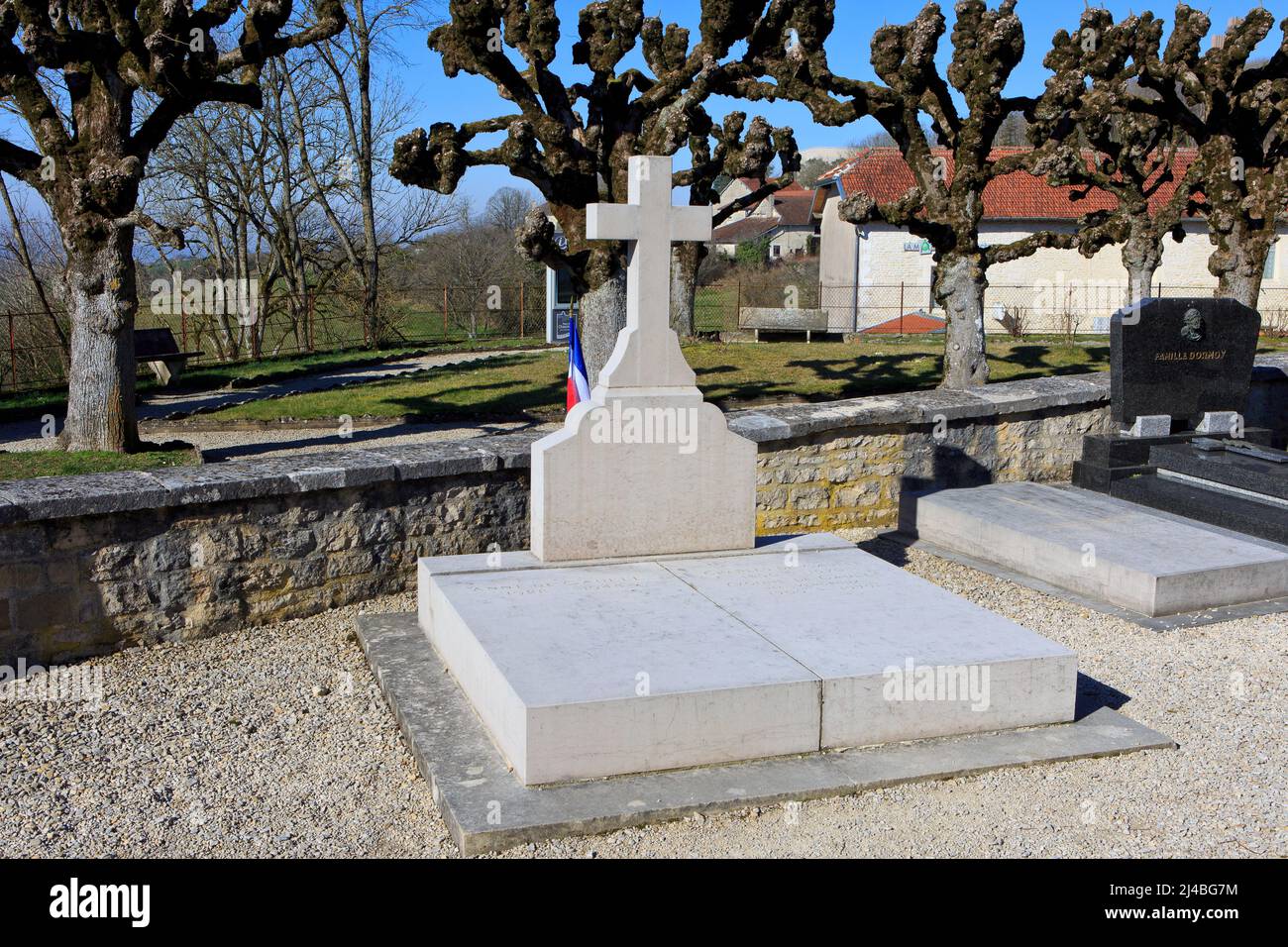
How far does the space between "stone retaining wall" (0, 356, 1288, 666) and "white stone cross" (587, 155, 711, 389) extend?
1.24 meters

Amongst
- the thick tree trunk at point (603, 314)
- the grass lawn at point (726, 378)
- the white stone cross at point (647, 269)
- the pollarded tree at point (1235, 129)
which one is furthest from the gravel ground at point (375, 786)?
the pollarded tree at point (1235, 129)

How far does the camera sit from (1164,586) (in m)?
6.83

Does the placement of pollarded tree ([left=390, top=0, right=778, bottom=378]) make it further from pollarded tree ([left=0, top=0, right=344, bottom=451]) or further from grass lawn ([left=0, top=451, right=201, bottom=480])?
grass lawn ([left=0, top=451, right=201, bottom=480])

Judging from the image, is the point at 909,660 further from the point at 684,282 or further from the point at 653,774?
the point at 684,282

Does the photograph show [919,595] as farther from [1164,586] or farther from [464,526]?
[464,526]

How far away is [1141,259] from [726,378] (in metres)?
6.17

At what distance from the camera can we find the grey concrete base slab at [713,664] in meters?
4.52

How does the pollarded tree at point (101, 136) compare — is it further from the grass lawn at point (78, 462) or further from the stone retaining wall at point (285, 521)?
the stone retaining wall at point (285, 521)

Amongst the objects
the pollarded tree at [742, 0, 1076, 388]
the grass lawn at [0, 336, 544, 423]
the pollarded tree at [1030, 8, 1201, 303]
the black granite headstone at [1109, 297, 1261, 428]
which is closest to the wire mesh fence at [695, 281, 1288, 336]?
the grass lawn at [0, 336, 544, 423]

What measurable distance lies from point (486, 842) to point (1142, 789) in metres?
2.63

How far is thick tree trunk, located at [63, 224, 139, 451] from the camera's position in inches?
410

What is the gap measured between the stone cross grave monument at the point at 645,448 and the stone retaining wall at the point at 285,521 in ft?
3.34

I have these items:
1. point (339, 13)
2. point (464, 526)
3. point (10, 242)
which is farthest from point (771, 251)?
point (464, 526)

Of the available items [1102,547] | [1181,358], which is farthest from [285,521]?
[1181,358]
